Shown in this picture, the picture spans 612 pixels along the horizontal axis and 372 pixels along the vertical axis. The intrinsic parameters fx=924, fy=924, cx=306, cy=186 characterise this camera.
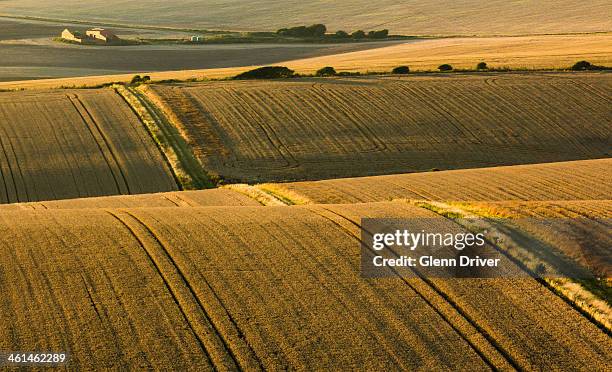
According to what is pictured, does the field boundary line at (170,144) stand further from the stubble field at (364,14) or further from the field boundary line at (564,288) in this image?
the stubble field at (364,14)

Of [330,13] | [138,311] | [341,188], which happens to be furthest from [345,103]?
[330,13]

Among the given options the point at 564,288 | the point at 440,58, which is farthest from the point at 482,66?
the point at 564,288

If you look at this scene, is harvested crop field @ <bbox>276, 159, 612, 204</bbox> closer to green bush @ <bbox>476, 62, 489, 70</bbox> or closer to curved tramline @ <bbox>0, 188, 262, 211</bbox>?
curved tramline @ <bbox>0, 188, 262, 211</bbox>

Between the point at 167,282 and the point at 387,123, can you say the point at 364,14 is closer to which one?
the point at 387,123

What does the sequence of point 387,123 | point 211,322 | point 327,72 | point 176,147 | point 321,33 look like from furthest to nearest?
point 321,33 < point 327,72 < point 387,123 < point 176,147 < point 211,322

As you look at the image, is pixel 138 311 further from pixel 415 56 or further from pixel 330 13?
pixel 330 13

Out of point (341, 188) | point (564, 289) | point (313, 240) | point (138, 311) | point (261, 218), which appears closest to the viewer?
point (138, 311)
